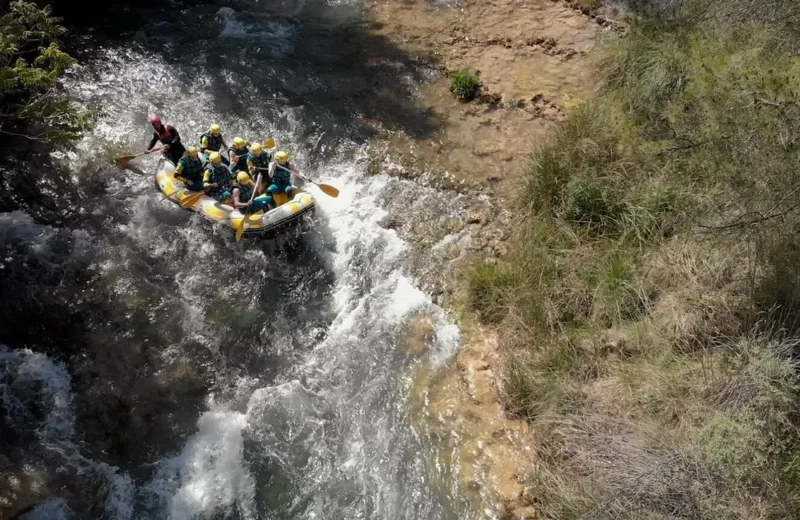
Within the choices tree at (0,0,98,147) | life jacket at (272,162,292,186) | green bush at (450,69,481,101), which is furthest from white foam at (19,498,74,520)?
green bush at (450,69,481,101)

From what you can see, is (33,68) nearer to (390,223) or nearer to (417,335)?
(390,223)

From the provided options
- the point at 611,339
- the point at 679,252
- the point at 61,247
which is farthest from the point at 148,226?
the point at 679,252

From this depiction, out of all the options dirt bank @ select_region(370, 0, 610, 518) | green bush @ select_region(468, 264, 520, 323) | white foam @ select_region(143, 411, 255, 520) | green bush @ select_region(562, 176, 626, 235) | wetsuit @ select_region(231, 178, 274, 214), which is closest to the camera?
white foam @ select_region(143, 411, 255, 520)

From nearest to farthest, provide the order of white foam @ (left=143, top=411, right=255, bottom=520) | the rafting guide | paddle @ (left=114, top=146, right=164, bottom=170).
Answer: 1. white foam @ (left=143, top=411, right=255, bottom=520)
2. the rafting guide
3. paddle @ (left=114, top=146, right=164, bottom=170)

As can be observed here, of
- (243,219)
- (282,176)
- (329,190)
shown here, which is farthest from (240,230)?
(329,190)

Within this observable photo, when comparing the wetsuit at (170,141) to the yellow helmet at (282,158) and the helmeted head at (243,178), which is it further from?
the yellow helmet at (282,158)

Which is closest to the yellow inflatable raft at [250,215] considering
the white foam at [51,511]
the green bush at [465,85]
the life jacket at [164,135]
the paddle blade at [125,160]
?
the life jacket at [164,135]

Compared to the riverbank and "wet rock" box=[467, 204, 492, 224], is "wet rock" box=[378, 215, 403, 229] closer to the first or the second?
the riverbank
